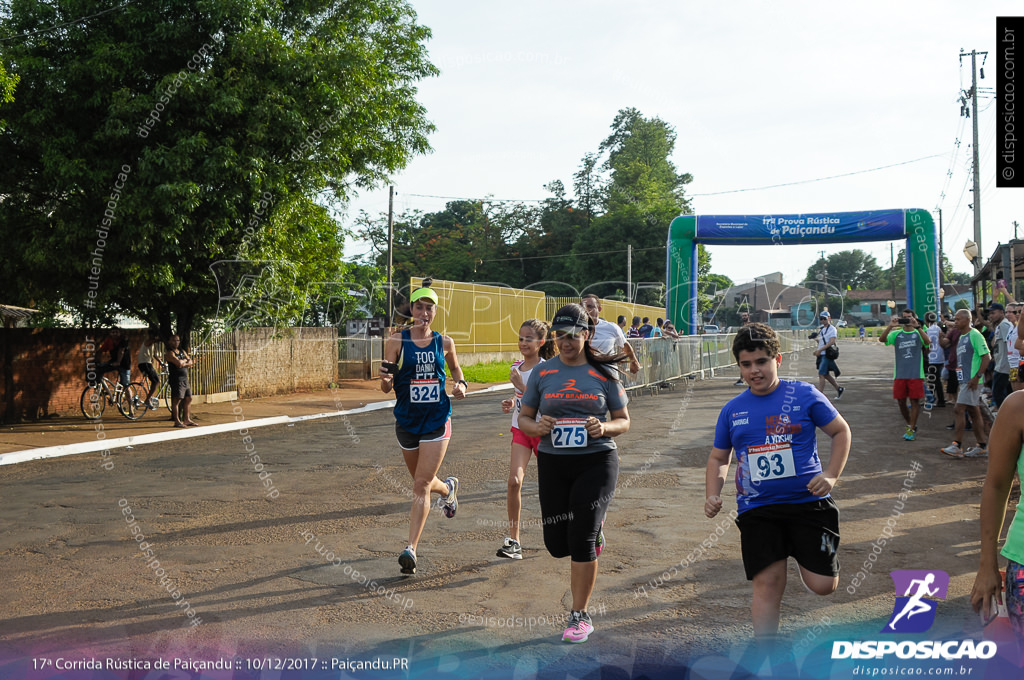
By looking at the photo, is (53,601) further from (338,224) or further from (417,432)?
(338,224)

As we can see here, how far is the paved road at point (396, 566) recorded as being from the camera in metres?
4.40

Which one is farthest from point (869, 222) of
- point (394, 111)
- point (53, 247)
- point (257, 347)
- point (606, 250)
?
point (606, 250)

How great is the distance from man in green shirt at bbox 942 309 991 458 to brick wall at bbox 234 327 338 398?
15489mm

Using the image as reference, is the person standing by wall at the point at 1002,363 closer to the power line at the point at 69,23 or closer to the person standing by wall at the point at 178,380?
the person standing by wall at the point at 178,380

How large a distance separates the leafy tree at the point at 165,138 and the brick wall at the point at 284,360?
5.14m

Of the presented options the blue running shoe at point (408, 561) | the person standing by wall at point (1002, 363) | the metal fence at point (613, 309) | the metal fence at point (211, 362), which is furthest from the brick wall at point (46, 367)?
the metal fence at point (613, 309)

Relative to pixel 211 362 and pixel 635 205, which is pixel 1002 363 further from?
pixel 635 205

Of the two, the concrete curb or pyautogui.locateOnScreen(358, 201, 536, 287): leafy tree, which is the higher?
pyautogui.locateOnScreen(358, 201, 536, 287): leafy tree

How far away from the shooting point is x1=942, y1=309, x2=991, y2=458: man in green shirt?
33.4 feet

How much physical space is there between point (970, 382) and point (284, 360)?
17.2 meters

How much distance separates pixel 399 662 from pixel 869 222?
76.6 ft

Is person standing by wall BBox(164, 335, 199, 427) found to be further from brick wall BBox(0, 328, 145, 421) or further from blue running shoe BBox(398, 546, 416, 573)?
blue running shoe BBox(398, 546, 416, 573)

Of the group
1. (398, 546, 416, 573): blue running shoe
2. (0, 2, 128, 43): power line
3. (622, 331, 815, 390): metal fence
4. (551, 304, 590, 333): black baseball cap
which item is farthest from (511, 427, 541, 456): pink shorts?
(0, 2, 128, 43): power line

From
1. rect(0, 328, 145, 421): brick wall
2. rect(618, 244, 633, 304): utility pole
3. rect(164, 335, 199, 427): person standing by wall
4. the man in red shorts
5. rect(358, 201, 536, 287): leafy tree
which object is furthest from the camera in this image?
rect(358, 201, 536, 287): leafy tree
